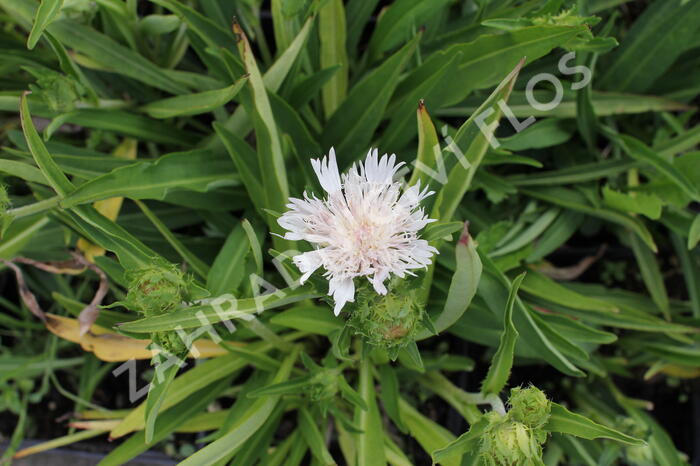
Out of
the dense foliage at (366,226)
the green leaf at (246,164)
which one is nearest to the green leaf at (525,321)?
the dense foliage at (366,226)

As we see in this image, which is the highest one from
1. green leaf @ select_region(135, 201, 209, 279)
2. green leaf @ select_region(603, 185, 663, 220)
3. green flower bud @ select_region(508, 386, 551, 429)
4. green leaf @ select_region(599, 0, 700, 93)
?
green leaf @ select_region(599, 0, 700, 93)

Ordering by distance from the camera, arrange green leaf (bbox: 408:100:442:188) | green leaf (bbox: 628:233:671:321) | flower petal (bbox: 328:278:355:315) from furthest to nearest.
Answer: green leaf (bbox: 628:233:671:321) < green leaf (bbox: 408:100:442:188) < flower petal (bbox: 328:278:355:315)

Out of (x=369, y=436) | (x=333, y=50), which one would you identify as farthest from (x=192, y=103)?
(x=369, y=436)

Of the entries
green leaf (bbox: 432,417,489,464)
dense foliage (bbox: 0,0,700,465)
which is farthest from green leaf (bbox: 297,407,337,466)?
green leaf (bbox: 432,417,489,464)

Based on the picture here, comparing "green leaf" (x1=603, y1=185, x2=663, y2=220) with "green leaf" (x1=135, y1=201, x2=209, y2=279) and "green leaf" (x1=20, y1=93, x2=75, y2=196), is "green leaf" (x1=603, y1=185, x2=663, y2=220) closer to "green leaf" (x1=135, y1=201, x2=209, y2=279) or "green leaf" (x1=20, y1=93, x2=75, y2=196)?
"green leaf" (x1=135, y1=201, x2=209, y2=279)

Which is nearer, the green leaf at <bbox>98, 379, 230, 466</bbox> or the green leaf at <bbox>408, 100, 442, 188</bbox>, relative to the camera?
the green leaf at <bbox>408, 100, 442, 188</bbox>

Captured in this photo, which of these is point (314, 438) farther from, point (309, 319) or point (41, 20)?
point (41, 20)

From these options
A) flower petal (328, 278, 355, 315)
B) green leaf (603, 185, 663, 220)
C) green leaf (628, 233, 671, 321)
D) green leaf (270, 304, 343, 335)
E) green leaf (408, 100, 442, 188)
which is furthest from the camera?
green leaf (628, 233, 671, 321)

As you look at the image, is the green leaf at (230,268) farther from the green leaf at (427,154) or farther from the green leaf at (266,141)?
the green leaf at (427,154)
